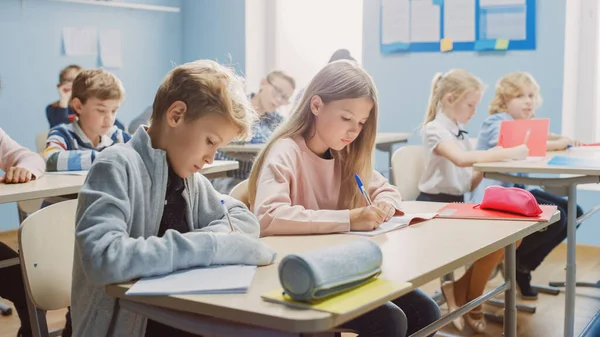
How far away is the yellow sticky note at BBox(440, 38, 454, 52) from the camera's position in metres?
4.64

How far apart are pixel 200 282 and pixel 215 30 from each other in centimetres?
483

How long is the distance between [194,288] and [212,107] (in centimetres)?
39

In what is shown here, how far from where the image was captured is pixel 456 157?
293cm

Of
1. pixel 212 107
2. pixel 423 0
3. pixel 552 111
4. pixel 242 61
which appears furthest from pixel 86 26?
pixel 212 107

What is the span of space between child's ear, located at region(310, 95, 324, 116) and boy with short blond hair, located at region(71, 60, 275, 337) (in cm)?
48

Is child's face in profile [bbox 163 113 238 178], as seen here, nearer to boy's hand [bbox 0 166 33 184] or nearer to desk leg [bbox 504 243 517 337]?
desk leg [bbox 504 243 517 337]

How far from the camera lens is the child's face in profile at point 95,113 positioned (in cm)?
287

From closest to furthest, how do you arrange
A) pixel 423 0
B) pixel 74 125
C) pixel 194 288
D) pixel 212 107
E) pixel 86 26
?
pixel 194 288 → pixel 212 107 → pixel 74 125 → pixel 423 0 → pixel 86 26

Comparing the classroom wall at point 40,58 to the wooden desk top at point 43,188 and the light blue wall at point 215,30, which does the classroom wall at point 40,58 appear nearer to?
the light blue wall at point 215,30

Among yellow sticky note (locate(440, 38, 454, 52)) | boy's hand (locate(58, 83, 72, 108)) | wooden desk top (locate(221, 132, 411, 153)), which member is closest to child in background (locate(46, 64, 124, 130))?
boy's hand (locate(58, 83, 72, 108))

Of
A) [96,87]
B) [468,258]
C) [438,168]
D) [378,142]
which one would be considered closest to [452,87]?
[438,168]

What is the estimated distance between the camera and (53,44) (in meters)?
4.89

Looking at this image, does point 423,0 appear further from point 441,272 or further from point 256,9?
point 441,272

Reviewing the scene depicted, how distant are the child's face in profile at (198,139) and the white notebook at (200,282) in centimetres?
23
